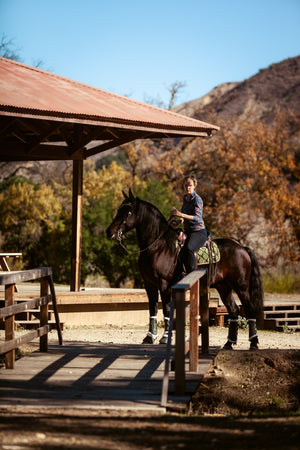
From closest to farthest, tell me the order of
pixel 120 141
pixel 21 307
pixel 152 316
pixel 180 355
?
pixel 180 355
pixel 21 307
pixel 152 316
pixel 120 141

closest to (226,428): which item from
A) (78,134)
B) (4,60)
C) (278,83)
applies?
(78,134)

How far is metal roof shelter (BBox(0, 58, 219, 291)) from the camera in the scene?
11.9 meters

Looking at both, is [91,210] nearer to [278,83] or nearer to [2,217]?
[2,217]

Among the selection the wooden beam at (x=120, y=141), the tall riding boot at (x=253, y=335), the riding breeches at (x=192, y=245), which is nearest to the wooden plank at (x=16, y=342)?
the riding breeches at (x=192, y=245)

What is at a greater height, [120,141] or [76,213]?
[120,141]

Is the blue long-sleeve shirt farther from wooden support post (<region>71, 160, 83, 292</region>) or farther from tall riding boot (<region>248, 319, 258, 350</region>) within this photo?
wooden support post (<region>71, 160, 83, 292</region>)

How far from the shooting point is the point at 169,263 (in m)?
10.1

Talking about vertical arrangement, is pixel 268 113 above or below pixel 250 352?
above

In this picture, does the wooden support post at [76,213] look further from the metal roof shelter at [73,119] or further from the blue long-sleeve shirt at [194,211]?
the blue long-sleeve shirt at [194,211]

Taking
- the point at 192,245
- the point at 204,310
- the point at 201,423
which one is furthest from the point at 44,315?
the point at 201,423

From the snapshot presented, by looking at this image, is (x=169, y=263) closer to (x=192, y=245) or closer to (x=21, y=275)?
(x=192, y=245)

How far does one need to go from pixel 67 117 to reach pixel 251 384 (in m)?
6.13

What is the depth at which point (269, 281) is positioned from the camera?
21375mm

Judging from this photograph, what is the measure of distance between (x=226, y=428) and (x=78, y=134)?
892 centimetres
